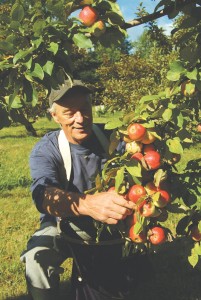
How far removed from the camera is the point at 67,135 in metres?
3.17

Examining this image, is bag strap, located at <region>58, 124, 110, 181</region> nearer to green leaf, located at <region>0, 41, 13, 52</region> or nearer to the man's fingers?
the man's fingers

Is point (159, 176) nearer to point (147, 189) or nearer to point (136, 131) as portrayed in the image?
point (147, 189)

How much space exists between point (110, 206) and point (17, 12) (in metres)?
0.99

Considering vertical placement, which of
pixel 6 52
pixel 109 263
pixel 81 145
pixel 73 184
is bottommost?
pixel 109 263

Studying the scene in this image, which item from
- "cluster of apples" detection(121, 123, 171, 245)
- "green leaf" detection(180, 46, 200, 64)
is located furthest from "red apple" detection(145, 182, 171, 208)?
"green leaf" detection(180, 46, 200, 64)

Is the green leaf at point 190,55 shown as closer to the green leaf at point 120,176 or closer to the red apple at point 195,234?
the green leaf at point 120,176

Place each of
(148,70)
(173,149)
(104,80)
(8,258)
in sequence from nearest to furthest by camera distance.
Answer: (173,149), (8,258), (148,70), (104,80)

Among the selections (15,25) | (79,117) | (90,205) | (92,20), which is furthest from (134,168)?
(79,117)

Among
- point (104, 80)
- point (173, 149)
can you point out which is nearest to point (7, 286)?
point (173, 149)

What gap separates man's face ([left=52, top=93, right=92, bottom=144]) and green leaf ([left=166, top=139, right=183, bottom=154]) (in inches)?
50.4

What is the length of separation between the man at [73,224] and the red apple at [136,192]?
92 centimetres

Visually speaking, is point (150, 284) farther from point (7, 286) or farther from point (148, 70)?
point (148, 70)

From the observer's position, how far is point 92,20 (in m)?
1.59

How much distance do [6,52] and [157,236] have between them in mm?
1078
